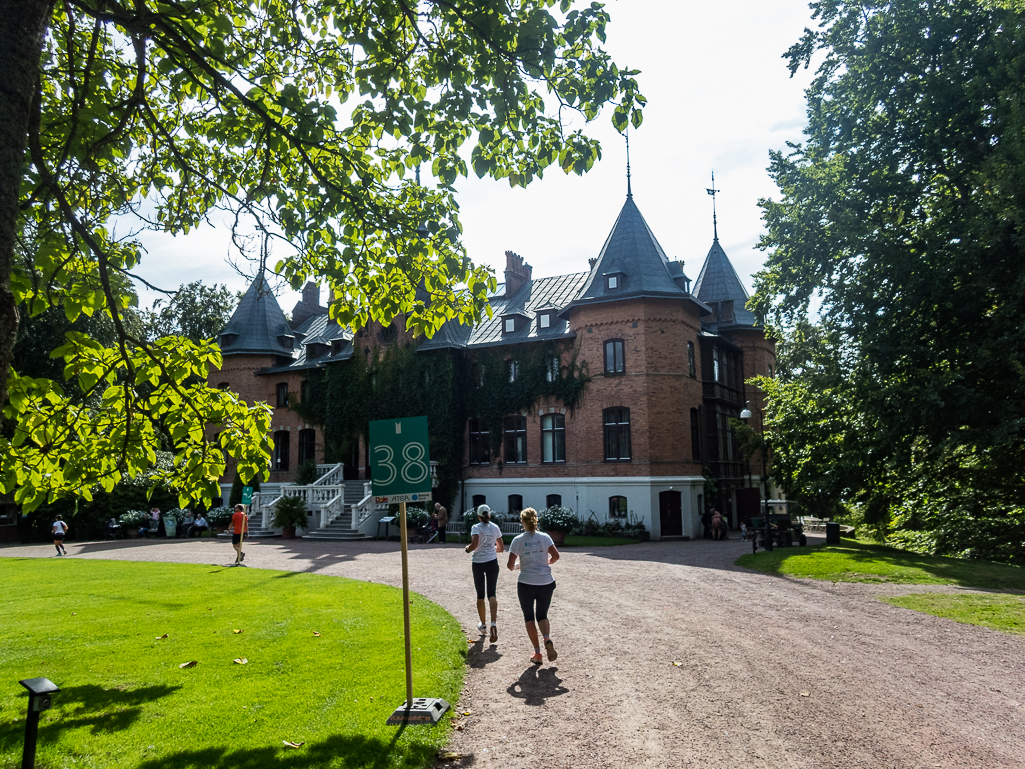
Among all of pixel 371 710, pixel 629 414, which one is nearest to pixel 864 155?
pixel 629 414

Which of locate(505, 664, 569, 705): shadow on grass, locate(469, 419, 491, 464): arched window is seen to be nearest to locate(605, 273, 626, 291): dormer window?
locate(469, 419, 491, 464): arched window

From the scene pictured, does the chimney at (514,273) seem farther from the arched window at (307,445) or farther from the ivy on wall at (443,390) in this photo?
the arched window at (307,445)

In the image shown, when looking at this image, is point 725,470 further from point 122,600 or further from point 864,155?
point 122,600

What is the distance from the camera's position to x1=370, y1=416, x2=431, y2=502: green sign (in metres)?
7.12

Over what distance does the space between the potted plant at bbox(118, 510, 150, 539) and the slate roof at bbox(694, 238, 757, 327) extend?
102ft

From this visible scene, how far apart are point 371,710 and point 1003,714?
607 centimetres

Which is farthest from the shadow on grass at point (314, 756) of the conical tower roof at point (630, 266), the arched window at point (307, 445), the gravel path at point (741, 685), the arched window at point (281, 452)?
the arched window at point (281, 452)

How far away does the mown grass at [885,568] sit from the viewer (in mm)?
15242

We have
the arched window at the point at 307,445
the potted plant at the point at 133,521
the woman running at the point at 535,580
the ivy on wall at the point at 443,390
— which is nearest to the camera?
the woman running at the point at 535,580

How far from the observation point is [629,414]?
30.0 m

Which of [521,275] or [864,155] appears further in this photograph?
[521,275]

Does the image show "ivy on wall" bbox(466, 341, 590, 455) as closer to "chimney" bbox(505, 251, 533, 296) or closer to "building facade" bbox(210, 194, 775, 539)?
"building facade" bbox(210, 194, 775, 539)

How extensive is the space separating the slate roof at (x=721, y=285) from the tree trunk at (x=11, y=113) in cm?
3756

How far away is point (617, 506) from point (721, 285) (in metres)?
16.2
